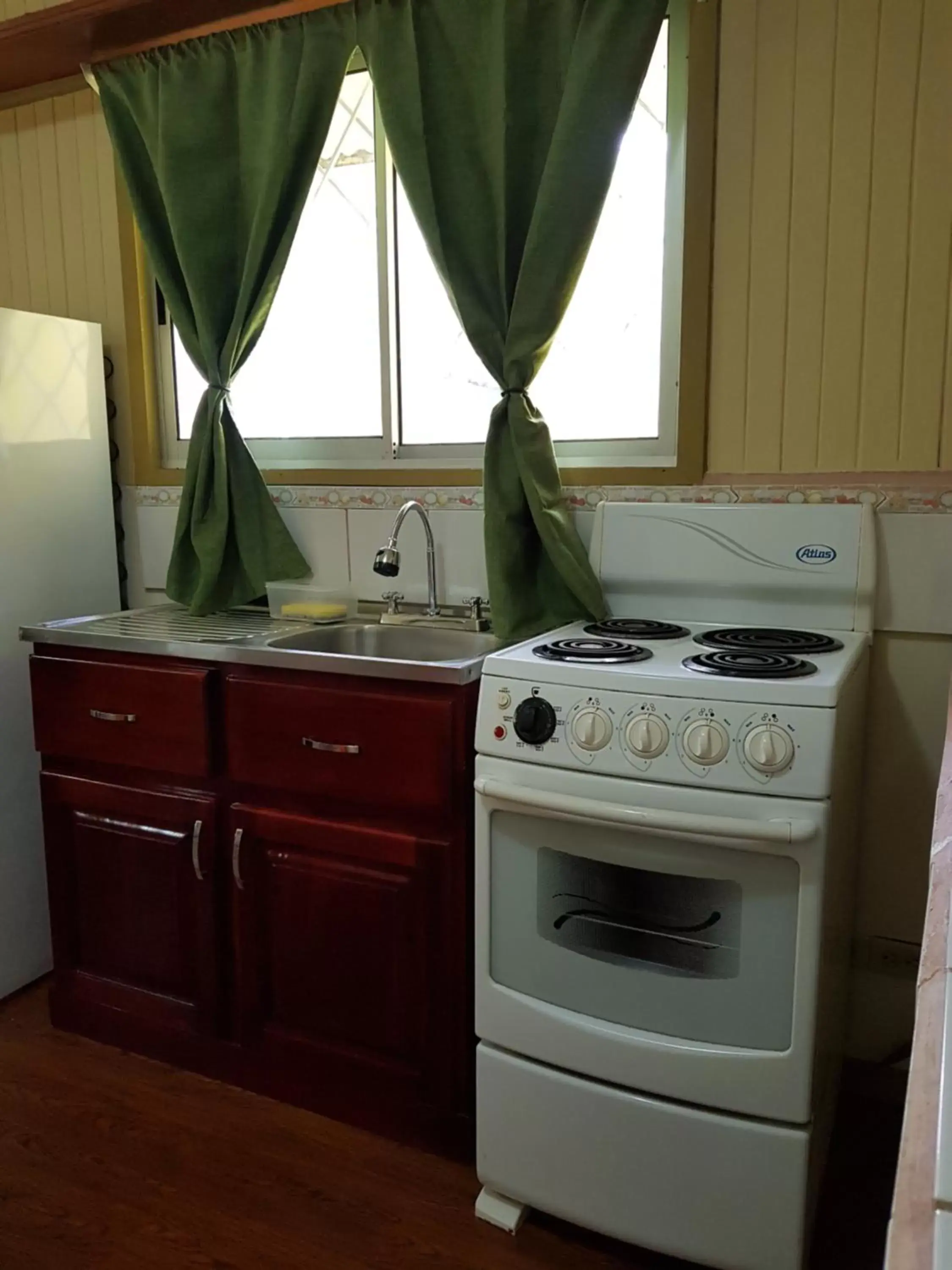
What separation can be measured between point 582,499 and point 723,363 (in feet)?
1.30

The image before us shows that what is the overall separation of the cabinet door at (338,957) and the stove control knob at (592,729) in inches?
15.1

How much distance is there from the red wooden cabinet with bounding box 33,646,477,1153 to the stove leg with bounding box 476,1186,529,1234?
4.4 inches

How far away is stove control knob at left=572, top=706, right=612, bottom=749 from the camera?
144 cm

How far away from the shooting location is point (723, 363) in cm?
191

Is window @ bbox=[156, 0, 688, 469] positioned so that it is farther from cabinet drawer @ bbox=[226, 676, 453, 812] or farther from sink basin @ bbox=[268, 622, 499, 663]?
cabinet drawer @ bbox=[226, 676, 453, 812]

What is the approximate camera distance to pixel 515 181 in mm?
1930

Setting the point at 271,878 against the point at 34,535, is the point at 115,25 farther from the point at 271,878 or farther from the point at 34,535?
the point at 271,878

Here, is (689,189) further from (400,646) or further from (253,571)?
(253,571)

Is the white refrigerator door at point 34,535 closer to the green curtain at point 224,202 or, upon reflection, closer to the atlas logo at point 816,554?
the green curtain at point 224,202

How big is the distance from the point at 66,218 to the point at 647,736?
7.36 feet

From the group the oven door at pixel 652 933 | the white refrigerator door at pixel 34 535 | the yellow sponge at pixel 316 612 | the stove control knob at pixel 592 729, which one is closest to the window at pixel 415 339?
the white refrigerator door at pixel 34 535

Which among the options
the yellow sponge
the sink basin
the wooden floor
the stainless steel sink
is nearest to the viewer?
the wooden floor

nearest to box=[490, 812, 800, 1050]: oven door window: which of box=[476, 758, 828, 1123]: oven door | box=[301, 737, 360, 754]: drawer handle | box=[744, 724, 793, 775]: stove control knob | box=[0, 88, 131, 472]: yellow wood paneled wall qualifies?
box=[476, 758, 828, 1123]: oven door

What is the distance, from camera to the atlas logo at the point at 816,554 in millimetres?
1809
